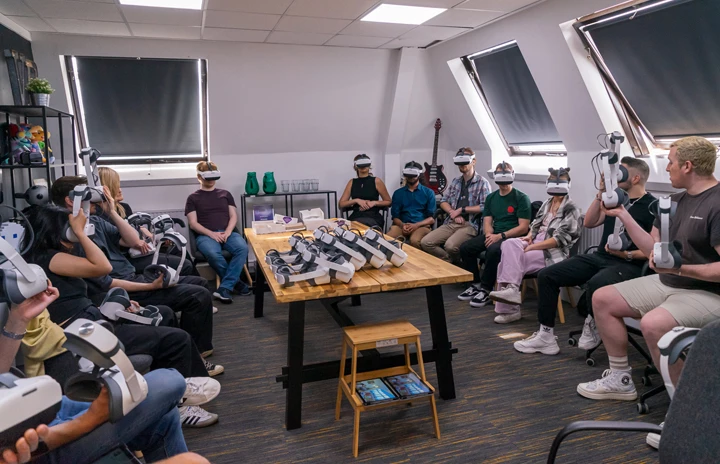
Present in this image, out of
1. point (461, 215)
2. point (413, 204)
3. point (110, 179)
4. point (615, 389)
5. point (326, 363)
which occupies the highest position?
point (110, 179)

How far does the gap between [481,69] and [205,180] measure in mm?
3169

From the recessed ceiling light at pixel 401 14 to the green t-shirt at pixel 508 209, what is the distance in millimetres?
1652

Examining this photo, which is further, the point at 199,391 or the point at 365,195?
the point at 365,195

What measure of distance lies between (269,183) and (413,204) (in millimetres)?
1658

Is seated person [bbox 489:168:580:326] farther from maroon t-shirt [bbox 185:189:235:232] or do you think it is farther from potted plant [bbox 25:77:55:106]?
potted plant [bbox 25:77:55:106]

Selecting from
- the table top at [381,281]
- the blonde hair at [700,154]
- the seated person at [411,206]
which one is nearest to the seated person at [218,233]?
the seated person at [411,206]

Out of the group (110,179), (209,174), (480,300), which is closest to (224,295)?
(209,174)

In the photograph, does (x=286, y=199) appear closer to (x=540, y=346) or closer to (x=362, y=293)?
(x=540, y=346)

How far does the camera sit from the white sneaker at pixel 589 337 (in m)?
3.46

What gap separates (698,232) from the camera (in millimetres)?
2496

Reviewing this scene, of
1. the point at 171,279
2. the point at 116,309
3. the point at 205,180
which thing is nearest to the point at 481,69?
the point at 205,180

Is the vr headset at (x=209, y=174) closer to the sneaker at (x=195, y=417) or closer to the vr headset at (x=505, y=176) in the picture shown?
the vr headset at (x=505, y=176)

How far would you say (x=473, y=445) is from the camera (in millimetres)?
2434

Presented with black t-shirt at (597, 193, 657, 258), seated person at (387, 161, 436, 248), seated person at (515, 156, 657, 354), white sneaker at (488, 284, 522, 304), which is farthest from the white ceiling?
white sneaker at (488, 284, 522, 304)
